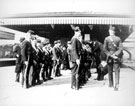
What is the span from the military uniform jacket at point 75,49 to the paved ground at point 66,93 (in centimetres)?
12

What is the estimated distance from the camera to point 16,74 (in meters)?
1.90

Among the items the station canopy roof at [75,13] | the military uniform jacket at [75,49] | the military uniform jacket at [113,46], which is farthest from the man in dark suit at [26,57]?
the military uniform jacket at [113,46]

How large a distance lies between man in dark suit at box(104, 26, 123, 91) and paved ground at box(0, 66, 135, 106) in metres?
0.04

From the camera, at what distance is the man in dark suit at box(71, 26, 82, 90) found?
6.13 ft

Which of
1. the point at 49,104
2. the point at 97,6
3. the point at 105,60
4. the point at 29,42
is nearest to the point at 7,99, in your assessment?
the point at 49,104

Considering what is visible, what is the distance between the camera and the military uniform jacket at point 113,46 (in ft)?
6.18

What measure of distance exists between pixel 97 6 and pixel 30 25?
51 centimetres

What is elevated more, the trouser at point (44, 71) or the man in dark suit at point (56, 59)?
the man in dark suit at point (56, 59)

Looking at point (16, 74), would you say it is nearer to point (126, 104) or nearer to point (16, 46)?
point (16, 46)

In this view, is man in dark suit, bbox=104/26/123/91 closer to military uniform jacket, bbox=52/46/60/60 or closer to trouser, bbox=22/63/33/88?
military uniform jacket, bbox=52/46/60/60

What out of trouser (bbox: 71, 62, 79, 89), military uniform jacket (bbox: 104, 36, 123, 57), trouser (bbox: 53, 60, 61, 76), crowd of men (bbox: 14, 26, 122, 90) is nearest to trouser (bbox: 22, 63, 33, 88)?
crowd of men (bbox: 14, 26, 122, 90)

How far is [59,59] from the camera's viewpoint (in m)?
1.95

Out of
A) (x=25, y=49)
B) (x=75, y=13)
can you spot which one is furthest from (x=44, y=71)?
(x=75, y=13)

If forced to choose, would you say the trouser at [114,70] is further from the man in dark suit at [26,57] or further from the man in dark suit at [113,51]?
the man in dark suit at [26,57]
